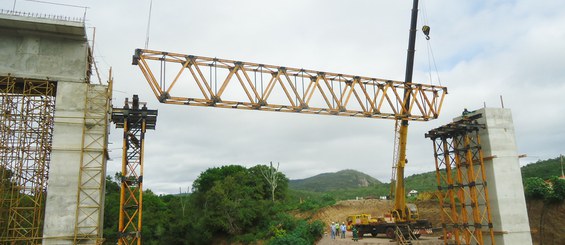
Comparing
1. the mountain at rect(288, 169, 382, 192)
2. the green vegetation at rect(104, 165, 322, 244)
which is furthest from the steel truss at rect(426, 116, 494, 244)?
the mountain at rect(288, 169, 382, 192)

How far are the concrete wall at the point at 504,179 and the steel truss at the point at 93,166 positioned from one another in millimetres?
20781

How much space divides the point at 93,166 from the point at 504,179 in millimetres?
22073

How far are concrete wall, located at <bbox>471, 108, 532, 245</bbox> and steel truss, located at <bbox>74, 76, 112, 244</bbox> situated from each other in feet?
68.2

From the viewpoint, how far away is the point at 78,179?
2052cm

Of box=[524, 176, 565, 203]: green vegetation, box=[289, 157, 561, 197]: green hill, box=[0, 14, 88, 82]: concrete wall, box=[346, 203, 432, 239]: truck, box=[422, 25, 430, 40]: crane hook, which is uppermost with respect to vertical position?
box=[422, 25, 430, 40]: crane hook

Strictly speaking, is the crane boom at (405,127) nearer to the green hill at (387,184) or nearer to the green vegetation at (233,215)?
the green vegetation at (233,215)

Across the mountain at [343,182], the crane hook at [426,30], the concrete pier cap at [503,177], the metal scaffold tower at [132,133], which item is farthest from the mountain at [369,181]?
the metal scaffold tower at [132,133]

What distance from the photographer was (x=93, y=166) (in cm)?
2098

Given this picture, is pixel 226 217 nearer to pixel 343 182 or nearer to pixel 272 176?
pixel 272 176

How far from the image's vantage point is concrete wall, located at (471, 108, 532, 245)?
2252cm

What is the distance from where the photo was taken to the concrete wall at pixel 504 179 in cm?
2252

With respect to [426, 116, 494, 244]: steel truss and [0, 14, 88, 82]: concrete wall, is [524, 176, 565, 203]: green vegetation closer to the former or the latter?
[426, 116, 494, 244]: steel truss

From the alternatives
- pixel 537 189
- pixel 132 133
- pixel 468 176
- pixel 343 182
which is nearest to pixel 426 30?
pixel 468 176

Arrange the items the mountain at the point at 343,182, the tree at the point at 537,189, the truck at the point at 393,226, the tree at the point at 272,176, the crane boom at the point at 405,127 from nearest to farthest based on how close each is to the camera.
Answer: the crane boom at the point at 405,127 → the truck at the point at 393,226 → the tree at the point at 537,189 → the tree at the point at 272,176 → the mountain at the point at 343,182
